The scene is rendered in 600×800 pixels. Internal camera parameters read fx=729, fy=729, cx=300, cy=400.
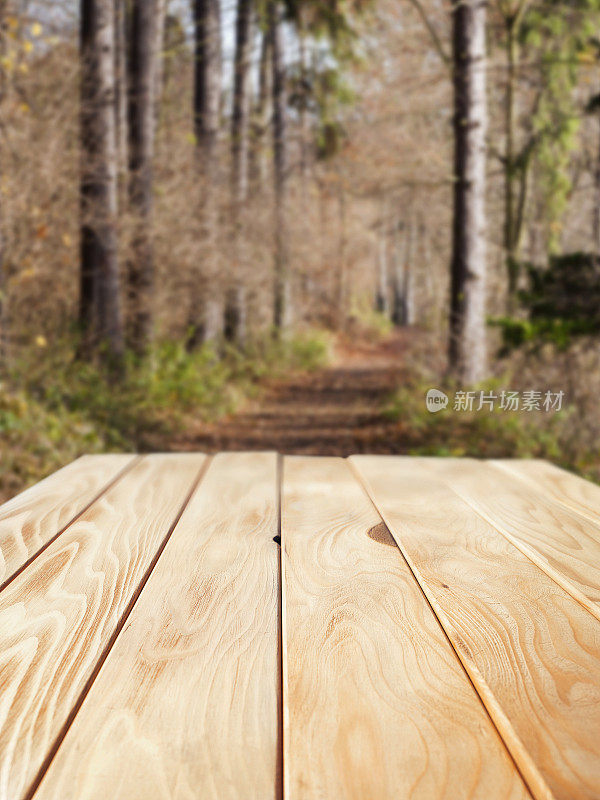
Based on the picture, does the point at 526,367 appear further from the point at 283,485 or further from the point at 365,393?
the point at 283,485

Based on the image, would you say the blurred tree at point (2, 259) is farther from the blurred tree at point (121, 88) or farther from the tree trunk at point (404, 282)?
the tree trunk at point (404, 282)

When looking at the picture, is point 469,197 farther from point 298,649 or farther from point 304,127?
point 304,127

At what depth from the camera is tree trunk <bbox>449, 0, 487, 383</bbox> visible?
26.8 ft

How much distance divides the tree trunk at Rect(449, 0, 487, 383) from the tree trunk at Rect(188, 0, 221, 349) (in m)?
4.13

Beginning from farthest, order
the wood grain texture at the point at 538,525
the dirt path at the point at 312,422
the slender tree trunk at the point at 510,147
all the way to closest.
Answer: the slender tree trunk at the point at 510,147
the dirt path at the point at 312,422
the wood grain texture at the point at 538,525

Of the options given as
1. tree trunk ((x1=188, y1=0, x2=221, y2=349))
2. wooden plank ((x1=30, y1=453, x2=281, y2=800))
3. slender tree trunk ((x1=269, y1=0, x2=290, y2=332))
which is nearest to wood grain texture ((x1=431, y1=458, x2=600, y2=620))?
wooden plank ((x1=30, y1=453, x2=281, y2=800))

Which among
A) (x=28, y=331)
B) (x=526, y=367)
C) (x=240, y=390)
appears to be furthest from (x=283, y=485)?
(x=240, y=390)

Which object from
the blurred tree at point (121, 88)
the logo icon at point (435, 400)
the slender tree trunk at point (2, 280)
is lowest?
the logo icon at point (435, 400)

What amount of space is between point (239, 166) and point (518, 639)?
12850 mm

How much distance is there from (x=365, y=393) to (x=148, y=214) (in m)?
4.28

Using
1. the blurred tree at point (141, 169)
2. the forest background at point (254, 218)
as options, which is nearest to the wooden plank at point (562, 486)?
the forest background at point (254, 218)

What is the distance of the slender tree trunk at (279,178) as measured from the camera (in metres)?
14.9

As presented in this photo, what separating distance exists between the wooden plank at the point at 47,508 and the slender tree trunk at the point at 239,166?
1000 centimetres

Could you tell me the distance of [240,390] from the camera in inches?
423
